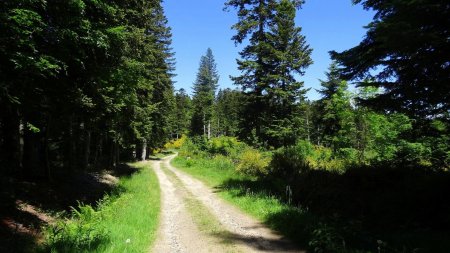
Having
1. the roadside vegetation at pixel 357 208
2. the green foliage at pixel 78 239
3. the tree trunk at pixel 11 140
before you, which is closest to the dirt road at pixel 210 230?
the roadside vegetation at pixel 357 208

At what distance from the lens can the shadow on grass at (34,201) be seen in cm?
810

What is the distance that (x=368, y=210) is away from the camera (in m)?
10.6

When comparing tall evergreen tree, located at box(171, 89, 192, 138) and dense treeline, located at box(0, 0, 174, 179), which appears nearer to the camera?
dense treeline, located at box(0, 0, 174, 179)

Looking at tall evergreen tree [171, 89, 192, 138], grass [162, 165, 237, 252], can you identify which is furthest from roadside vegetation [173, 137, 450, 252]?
tall evergreen tree [171, 89, 192, 138]

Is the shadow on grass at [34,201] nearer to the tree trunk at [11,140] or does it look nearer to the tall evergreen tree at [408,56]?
the tree trunk at [11,140]

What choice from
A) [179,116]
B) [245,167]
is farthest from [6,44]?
[179,116]

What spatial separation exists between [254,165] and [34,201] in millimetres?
12531

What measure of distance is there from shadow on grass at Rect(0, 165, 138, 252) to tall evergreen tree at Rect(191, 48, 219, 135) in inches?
2316

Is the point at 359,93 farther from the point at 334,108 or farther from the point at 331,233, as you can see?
the point at 331,233

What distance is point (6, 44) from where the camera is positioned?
739 centimetres

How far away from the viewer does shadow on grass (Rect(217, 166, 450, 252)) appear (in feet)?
23.7

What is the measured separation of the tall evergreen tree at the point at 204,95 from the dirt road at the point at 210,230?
63.1m

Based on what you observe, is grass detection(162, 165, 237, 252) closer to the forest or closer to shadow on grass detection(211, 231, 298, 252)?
shadow on grass detection(211, 231, 298, 252)

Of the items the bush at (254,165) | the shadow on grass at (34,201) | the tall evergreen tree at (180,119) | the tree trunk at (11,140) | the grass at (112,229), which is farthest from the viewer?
the tall evergreen tree at (180,119)
